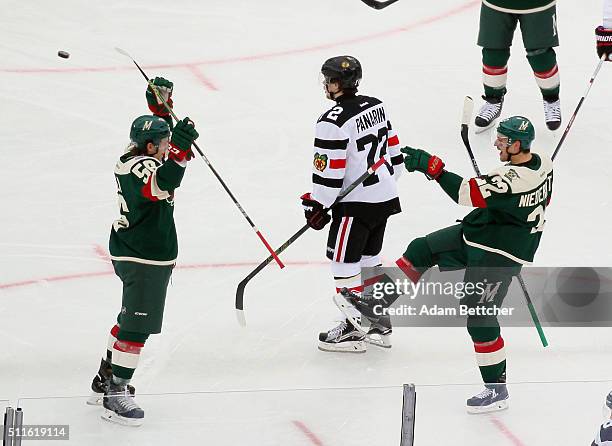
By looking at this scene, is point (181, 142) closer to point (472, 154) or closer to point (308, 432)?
point (308, 432)

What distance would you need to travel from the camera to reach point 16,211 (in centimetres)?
643

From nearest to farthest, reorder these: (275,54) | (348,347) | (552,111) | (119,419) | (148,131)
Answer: (119,419), (148,131), (348,347), (552,111), (275,54)

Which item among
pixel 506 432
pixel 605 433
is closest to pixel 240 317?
pixel 506 432

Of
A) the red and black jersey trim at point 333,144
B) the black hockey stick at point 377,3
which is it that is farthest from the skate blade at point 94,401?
the black hockey stick at point 377,3

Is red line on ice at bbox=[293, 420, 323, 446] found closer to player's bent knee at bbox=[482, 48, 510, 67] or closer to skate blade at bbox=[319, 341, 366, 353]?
skate blade at bbox=[319, 341, 366, 353]

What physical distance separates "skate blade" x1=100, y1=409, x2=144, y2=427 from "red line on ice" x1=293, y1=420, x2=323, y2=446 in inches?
18.2

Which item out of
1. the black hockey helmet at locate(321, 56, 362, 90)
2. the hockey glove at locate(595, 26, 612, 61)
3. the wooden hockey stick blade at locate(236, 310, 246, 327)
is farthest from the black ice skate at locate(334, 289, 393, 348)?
the hockey glove at locate(595, 26, 612, 61)

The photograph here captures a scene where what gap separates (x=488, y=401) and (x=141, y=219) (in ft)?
4.31

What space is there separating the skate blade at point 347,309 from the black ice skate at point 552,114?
220cm

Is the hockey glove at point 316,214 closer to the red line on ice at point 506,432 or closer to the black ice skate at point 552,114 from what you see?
the red line on ice at point 506,432

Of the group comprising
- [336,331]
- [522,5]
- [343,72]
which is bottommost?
[336,331]

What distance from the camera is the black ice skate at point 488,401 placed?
4.08 meters

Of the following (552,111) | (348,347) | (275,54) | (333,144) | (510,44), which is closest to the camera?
(333,144)

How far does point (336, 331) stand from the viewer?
209 inches
